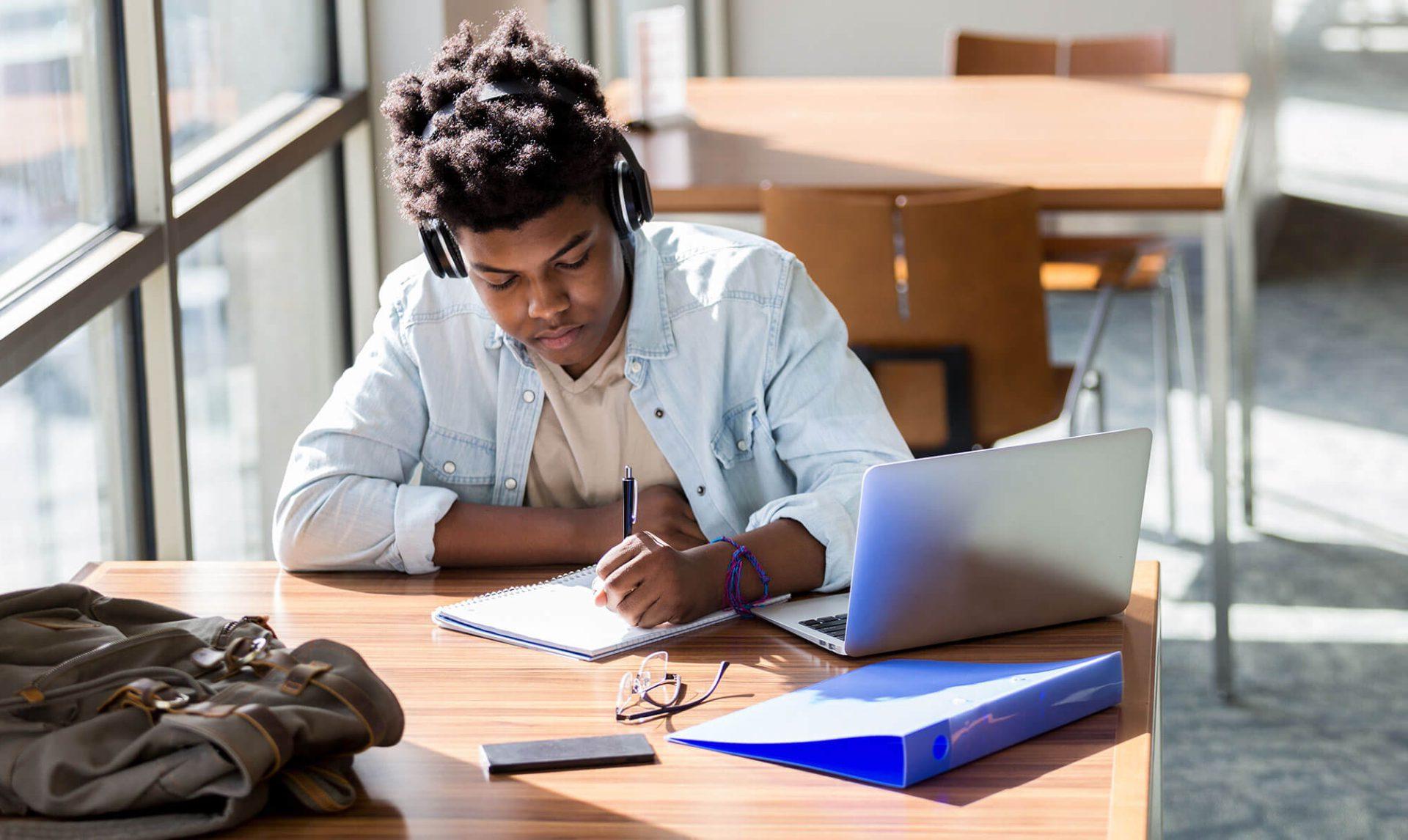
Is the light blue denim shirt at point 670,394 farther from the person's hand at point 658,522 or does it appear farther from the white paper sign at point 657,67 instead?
the white paper sign at point 657,67

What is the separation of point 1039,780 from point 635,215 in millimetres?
702

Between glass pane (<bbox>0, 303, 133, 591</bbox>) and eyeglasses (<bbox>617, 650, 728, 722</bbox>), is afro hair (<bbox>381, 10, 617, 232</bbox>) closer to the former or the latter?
eyeglasses (<bbox>617, 650, 728, 722</bbox>)

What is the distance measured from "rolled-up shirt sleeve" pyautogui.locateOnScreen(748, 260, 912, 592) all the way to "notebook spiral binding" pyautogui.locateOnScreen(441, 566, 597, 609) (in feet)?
0.56

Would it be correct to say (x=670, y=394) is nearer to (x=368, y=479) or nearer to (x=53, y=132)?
(x=368, y=479)

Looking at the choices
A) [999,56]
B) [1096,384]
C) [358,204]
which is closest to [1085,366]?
[1096,384]

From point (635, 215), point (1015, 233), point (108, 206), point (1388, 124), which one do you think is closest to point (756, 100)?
point (1015, 233)

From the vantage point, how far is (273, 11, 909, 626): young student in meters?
1.44

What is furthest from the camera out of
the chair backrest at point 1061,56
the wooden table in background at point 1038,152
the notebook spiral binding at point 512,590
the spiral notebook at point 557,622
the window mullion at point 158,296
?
the chair backrest at point 1061,56

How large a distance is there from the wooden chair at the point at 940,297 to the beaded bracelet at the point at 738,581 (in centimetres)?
112

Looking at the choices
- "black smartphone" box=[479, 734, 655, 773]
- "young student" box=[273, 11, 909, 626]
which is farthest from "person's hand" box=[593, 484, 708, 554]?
"black smartphone" box=[479, 734, 655, 773]

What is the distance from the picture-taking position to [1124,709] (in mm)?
1149

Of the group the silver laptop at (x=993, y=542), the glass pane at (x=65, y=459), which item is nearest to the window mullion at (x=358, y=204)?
the glass pane at (x=65, y=459)

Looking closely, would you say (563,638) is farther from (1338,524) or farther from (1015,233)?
(1338,524)

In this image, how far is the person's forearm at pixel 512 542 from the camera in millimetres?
1519
